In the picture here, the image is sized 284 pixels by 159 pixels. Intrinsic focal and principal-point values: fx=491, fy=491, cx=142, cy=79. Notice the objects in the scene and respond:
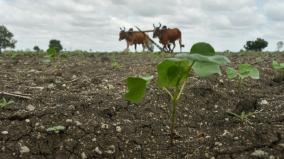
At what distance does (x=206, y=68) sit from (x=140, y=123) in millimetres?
942

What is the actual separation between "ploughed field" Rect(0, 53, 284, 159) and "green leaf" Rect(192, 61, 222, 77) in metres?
0.65

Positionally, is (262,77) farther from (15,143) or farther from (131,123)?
(15,143)

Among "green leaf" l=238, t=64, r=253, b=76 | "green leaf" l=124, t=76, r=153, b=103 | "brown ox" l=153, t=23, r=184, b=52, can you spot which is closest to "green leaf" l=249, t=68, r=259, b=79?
"green leaf" l=238, t=64, r=253, b=76

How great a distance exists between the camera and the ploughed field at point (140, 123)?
3086mm

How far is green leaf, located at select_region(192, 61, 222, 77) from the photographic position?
8.52 ft

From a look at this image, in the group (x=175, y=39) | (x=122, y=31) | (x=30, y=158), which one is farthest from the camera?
(x=122, y=31)

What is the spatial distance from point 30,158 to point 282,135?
1.59 metres

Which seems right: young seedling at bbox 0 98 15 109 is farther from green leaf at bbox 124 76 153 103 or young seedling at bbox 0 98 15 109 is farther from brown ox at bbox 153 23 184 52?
brown ox at bbox 153 23 184 52

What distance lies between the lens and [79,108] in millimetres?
3568

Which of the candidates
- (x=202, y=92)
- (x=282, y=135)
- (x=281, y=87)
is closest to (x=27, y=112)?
(x=202, y=92)

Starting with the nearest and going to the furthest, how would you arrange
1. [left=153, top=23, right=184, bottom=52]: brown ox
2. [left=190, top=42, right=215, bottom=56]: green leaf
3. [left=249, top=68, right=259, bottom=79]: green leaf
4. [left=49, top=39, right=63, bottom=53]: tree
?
[left=190, top=42, right=215, bottom=56]: green leaf → [left=249, top=68, right=259, bottom=79]: green leaf → [left=49, top=39, right=63, bottom=53]: tree → [left=153, top=23, right=184, bottom=52]: brown ox

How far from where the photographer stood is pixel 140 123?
3430 millimetres

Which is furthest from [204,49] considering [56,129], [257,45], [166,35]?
[257,45]

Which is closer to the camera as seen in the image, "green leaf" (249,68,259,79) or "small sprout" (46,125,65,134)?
"small sprout" (46,125,65,134)
